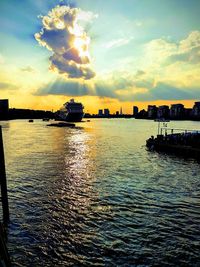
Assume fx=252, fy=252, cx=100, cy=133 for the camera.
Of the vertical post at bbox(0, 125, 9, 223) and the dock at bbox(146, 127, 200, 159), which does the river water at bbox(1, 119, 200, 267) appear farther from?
the dock at bbox(146, 127, 200, 159)

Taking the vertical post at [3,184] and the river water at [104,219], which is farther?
the vertical post at [3,184]

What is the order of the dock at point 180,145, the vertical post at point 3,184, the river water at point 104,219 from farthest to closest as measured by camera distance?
1. the dock at point 180,145
2. the vertical post at point 3,184
3. the river water at point 104,219

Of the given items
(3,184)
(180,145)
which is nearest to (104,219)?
(3,184)

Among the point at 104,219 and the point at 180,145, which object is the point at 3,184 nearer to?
the point at 104,219

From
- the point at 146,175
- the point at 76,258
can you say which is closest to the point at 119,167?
the point at 146,175

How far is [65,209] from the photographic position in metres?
17.5

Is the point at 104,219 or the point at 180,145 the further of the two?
the point at 180,145

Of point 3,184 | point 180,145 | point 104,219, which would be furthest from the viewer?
point 180,145

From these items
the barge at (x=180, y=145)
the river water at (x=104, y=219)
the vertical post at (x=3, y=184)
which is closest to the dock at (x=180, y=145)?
the barge at (x=180, y=145)

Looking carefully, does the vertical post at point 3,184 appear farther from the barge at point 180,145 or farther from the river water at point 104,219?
Result: the barge at point 180,145

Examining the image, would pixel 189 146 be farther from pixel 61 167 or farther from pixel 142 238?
pixel 142 238

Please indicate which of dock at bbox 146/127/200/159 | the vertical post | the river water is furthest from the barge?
the vertical post

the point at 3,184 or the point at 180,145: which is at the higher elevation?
the point at 3,184

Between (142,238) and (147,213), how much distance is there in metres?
3.58
